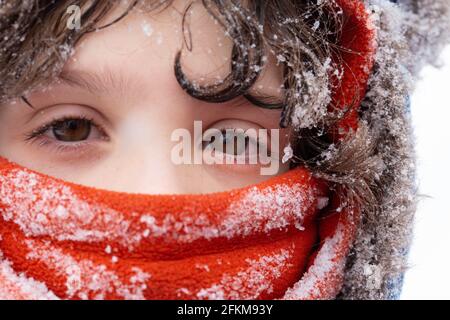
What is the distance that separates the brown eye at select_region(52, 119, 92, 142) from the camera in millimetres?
1259

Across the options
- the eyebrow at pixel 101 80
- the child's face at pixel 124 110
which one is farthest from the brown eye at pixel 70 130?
the eyebrow at pixel 101 80

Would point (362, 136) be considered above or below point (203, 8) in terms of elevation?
below

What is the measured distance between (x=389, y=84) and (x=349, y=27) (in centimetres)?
20

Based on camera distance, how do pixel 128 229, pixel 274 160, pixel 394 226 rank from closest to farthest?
pixel 128 229 → pixel 274 160 → pixel 394 226

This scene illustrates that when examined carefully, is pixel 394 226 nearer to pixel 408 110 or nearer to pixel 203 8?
pixel 408 110

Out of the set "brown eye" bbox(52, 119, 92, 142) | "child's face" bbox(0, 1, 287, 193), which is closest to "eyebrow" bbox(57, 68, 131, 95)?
"child's face" bbox(0, 1, 287, 193)

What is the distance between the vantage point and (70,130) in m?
1.26

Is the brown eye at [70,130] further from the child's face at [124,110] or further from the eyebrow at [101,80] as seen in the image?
the eyebrow at [101,80]

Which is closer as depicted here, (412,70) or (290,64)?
(290,64)

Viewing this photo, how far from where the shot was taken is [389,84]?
1504mm

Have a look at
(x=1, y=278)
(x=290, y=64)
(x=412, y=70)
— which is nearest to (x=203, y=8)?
(x=290, y=64)

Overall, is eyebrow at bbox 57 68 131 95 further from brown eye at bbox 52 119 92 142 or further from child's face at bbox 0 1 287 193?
brown eye at bbox 52 119 92 142

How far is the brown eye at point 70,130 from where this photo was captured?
1.26m

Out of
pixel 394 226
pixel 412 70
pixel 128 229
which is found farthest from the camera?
pixel 412 70
